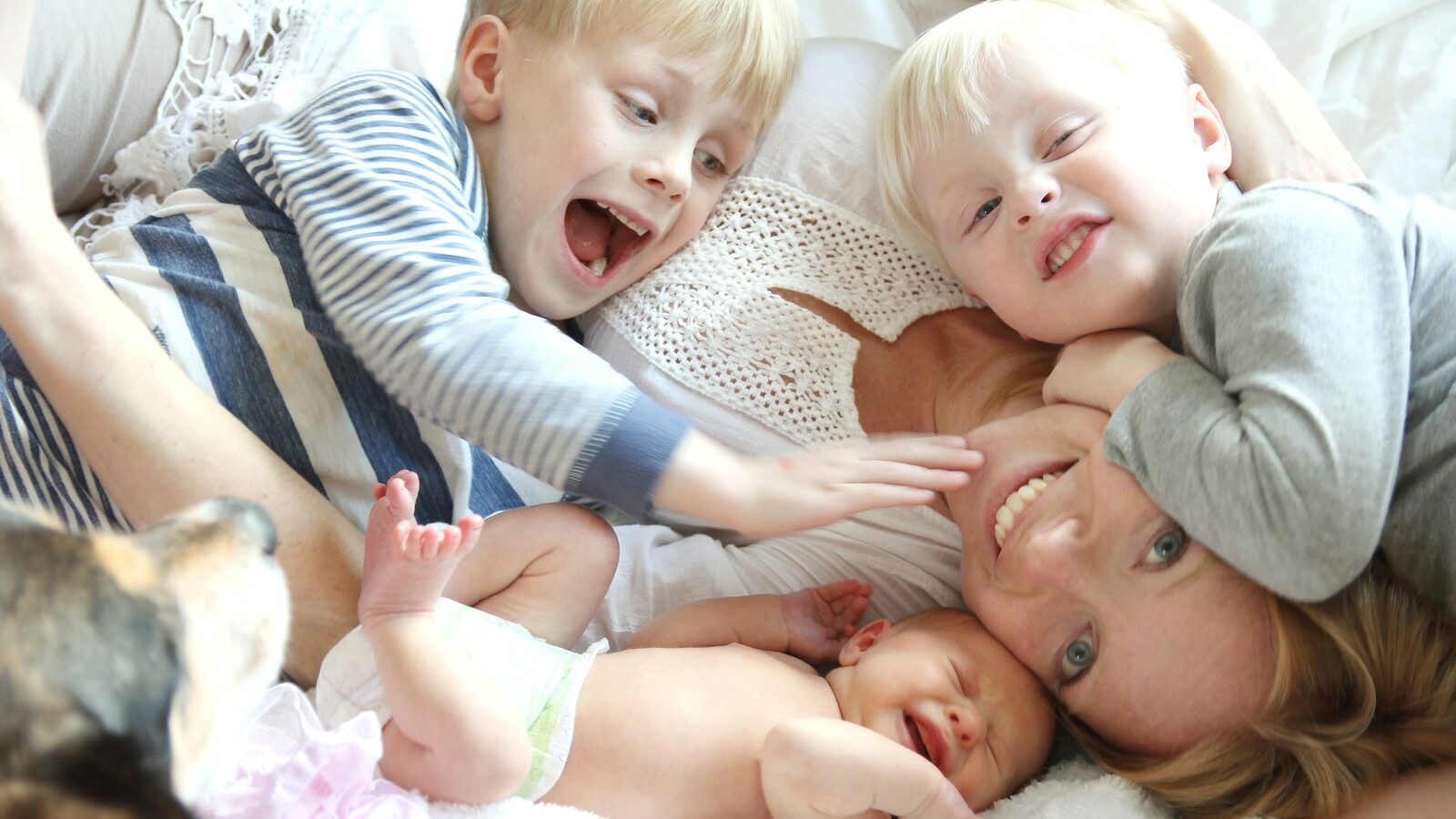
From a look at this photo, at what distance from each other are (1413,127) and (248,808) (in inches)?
61.4

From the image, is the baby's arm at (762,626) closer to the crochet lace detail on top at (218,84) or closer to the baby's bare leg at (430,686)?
the baby's bare leg at (430,686)

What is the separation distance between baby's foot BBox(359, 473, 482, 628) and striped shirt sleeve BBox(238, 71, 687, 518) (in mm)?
88

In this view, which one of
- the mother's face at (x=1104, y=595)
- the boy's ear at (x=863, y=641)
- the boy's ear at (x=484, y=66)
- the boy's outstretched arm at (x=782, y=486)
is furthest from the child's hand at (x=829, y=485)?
the boy's ear at (x=484, y=66)

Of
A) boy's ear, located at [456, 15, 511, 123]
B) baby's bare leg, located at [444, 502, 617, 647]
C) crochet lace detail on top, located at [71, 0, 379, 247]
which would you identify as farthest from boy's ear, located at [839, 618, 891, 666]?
crochet lace detail on top, located at [71, 0, 379, 247]

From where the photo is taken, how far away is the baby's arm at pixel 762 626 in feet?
3.93

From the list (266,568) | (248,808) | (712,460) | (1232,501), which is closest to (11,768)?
(266,568)

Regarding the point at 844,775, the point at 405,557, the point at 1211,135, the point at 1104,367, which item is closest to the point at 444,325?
the point at 405,557

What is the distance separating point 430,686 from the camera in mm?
930

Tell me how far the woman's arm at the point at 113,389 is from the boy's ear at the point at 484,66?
482mm

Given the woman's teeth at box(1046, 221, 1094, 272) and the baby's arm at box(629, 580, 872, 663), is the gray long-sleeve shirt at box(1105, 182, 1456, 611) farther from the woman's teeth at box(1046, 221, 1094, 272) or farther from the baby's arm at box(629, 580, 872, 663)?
the baby's arm at box(629, 580, 872, 663)

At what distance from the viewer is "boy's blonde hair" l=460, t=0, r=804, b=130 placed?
1252 millimetres

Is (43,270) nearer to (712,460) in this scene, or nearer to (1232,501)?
(712,460)

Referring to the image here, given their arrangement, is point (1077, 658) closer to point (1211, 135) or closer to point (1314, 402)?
point (1314, 402)

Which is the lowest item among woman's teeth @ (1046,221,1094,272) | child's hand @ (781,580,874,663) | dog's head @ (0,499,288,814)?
child's hand @ (781,580,874,663)
